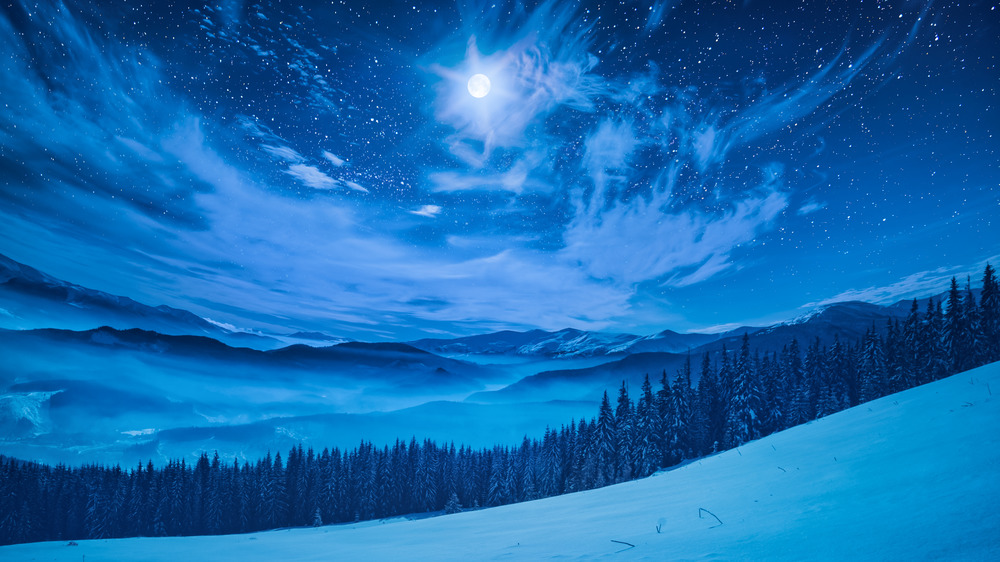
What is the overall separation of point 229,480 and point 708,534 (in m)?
88.8

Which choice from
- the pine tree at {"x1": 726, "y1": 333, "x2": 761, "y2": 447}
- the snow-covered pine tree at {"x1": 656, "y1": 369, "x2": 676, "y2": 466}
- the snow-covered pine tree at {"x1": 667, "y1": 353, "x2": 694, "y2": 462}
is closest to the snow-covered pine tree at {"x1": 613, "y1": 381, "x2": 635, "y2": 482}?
the snow-covered pine tree at {"x1": 656, "y1": 369, "x2": 676, "y2": 466}

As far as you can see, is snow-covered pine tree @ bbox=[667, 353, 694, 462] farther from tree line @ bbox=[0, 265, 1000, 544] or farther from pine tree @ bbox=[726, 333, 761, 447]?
pine tree @ bbox=[726, 333, 761, 447]

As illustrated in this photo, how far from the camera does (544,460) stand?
6350 centimetres

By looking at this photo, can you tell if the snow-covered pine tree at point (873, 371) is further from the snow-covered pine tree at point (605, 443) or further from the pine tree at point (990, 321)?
the snow-covered pine tree at point (605, 443)

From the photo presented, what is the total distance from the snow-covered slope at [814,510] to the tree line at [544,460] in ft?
134

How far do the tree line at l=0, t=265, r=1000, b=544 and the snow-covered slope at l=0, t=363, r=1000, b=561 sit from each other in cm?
4080

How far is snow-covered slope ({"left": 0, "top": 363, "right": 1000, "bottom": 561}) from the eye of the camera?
2830 mm

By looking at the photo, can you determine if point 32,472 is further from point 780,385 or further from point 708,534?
point 780,385

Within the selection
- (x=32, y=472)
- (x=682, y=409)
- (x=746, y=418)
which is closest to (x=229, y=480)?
(x=32, y=472)

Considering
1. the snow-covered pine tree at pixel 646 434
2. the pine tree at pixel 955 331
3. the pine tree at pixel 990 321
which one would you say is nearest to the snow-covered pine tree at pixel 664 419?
the snow-covered pine tree at pixel 646 434

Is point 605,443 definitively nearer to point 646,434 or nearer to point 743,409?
point 646,434

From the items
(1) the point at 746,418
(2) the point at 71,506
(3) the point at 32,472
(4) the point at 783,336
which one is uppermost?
(4) the point at 783,336

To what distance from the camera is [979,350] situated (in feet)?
119

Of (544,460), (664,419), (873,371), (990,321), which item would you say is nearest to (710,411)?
(664,419)
